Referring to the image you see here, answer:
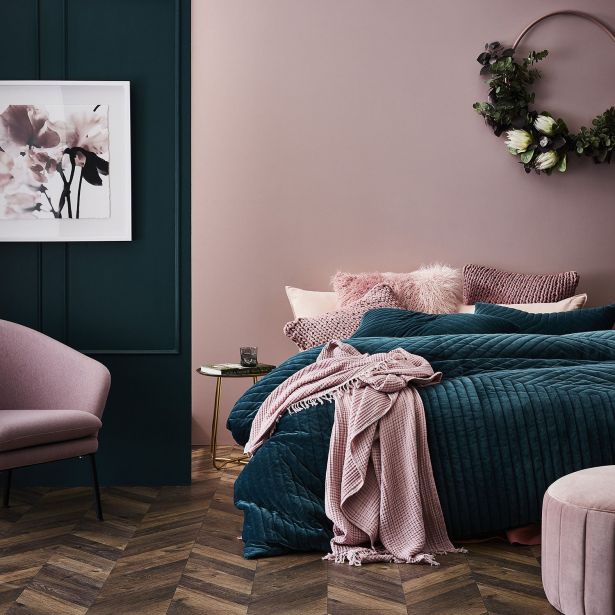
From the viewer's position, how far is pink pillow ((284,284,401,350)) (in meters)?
4.28

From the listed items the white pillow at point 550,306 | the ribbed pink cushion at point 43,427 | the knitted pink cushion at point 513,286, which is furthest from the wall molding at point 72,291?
the knitted pink cushion at point 513,286

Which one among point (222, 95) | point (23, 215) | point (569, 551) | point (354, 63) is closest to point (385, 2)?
point (354, 63)

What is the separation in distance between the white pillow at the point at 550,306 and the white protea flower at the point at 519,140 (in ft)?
3.01

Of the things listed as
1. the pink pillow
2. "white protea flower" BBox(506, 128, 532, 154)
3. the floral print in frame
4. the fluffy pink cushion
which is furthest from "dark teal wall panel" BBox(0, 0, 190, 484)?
"white protea flower" BBox(506, 128, 532, 154)

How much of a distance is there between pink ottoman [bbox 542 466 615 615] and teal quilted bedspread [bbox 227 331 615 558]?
1.80 ft

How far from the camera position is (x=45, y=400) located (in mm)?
3475

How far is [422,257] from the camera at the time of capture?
4973mm

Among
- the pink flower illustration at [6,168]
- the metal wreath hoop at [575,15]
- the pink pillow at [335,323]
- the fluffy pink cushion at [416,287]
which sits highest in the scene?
the metal wreath hoop at [575,15]

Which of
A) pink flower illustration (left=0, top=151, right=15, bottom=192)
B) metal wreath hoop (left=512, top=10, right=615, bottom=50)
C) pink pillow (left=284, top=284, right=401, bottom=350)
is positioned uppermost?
metal wreath hoop (left=512, top=10, right=615, bottom=50)

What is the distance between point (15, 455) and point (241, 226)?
225 centimetres

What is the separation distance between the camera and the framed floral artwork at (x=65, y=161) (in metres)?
3.71

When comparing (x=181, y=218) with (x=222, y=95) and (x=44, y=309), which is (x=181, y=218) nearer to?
(x=44, y=309)

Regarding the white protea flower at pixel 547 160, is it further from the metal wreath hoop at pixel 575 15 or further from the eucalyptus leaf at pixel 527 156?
the metal wreath hoop at pixel 575 15

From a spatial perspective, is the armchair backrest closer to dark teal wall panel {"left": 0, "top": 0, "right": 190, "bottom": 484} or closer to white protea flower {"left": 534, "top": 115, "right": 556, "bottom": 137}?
dark teal wall panel {"left": 0, "top": 0, "right": 190, "bottom": 484}
